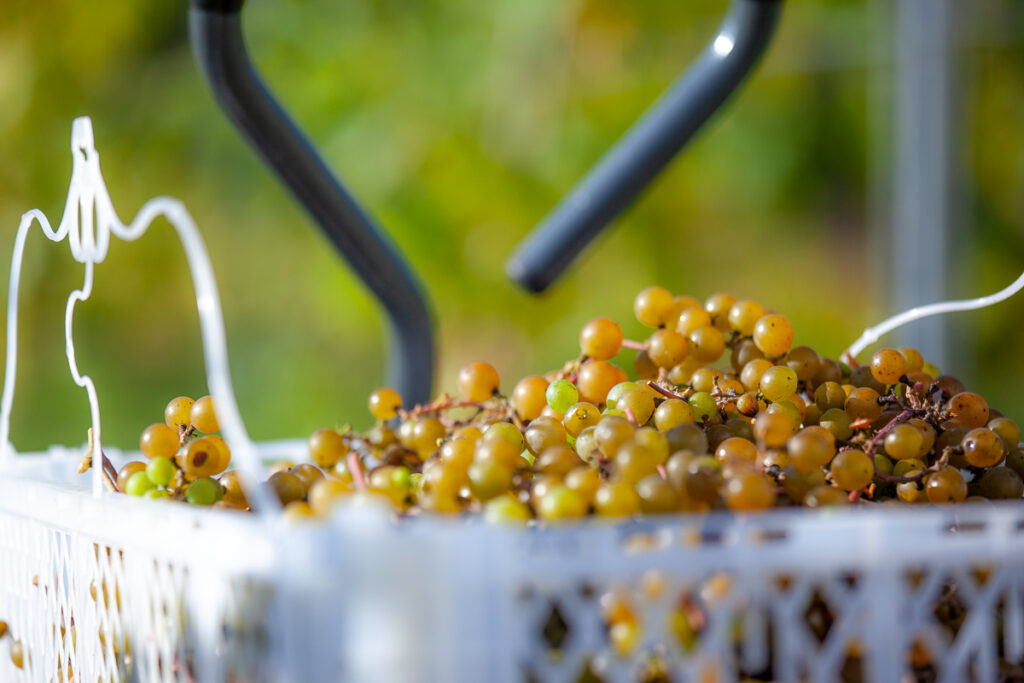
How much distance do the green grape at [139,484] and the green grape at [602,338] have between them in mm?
200

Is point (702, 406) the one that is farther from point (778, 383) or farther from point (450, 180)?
point (450, 180)

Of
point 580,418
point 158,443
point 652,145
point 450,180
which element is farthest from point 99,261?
point 450,180

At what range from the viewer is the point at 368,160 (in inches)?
104

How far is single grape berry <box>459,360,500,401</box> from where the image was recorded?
1.51 feet

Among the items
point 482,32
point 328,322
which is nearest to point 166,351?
point 328,322

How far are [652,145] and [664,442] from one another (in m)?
0.27

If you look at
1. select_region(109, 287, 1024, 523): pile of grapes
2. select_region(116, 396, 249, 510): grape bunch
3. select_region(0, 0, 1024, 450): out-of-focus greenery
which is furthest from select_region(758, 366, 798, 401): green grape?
select_region(0, 0, 1024, 450): out-of-focus greenery

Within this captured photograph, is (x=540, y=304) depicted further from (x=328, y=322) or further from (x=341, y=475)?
(x=341, y=475)

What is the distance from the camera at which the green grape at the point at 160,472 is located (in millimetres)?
367

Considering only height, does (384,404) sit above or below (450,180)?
below

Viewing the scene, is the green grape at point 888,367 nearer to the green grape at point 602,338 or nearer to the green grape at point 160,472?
the green grape at point 602,338

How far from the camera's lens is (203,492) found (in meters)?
0.37

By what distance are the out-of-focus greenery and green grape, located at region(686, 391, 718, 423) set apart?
2007mm

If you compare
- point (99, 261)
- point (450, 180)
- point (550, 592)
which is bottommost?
point (550, 592)
